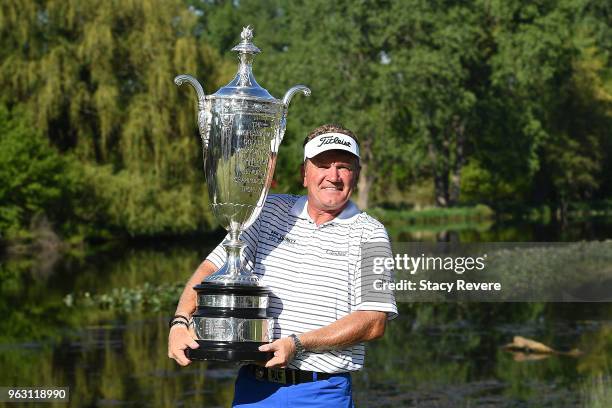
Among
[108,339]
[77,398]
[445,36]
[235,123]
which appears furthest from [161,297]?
[445,36]

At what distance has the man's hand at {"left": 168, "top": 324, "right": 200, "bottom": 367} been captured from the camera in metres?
3.30

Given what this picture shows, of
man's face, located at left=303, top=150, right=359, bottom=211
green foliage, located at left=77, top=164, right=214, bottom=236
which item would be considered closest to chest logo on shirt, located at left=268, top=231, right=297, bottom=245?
man's face, located at left=303, top=150, right=359, bottom=211

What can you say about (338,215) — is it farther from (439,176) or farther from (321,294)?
(439,176)

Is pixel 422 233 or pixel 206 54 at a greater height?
pixel 206 54

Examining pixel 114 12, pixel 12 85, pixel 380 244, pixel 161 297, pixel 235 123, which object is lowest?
pixel 380 244

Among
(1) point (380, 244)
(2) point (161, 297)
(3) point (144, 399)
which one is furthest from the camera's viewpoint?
(2) point (161, 297)

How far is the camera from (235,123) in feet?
12.1

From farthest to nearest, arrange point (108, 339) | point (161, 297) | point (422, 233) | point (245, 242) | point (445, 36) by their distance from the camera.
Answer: point (445, 36), point (422, 233), point (161, 297), point (108, 339), point (245, 242)

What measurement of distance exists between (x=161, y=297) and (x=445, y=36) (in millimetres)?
25083

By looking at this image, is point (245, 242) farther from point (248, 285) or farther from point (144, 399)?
point (144, 399)

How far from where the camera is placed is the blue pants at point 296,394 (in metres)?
3.32

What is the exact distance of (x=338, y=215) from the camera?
3492 mm

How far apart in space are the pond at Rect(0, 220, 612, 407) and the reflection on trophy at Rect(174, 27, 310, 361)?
530 cm

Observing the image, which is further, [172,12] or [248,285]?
[172,12]
